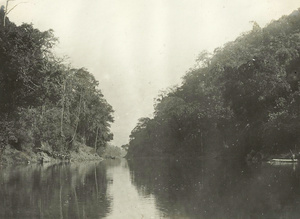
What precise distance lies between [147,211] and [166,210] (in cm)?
61

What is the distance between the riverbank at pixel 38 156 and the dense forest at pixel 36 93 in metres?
0.98

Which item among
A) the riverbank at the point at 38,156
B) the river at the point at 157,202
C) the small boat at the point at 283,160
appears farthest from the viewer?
the riverbank at the point at 38,156

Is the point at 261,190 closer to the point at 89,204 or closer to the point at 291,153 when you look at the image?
→ the point at 89,204

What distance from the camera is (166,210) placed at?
12.7 meters

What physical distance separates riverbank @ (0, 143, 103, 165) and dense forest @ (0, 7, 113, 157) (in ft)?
3.22

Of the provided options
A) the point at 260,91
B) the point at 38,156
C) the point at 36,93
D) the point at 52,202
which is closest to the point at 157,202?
the point at 52,202

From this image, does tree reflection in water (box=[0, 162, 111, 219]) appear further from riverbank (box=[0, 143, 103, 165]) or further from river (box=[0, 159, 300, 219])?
riverbank (box=[0, 143, 103, 165])

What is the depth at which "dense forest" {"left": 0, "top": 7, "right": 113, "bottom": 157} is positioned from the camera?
23328 millimetres

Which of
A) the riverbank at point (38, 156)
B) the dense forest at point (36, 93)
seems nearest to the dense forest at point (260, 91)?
the dense forest at point (36, 93)

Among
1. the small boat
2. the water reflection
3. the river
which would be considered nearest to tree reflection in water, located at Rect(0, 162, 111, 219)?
the river

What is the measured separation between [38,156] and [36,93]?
32206 mm

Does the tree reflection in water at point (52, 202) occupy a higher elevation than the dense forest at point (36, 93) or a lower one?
lower

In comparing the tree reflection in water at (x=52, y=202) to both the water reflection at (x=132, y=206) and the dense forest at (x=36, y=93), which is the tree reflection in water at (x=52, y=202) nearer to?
the water reflection at (x=132, y=206)

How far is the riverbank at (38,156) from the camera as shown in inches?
1852
